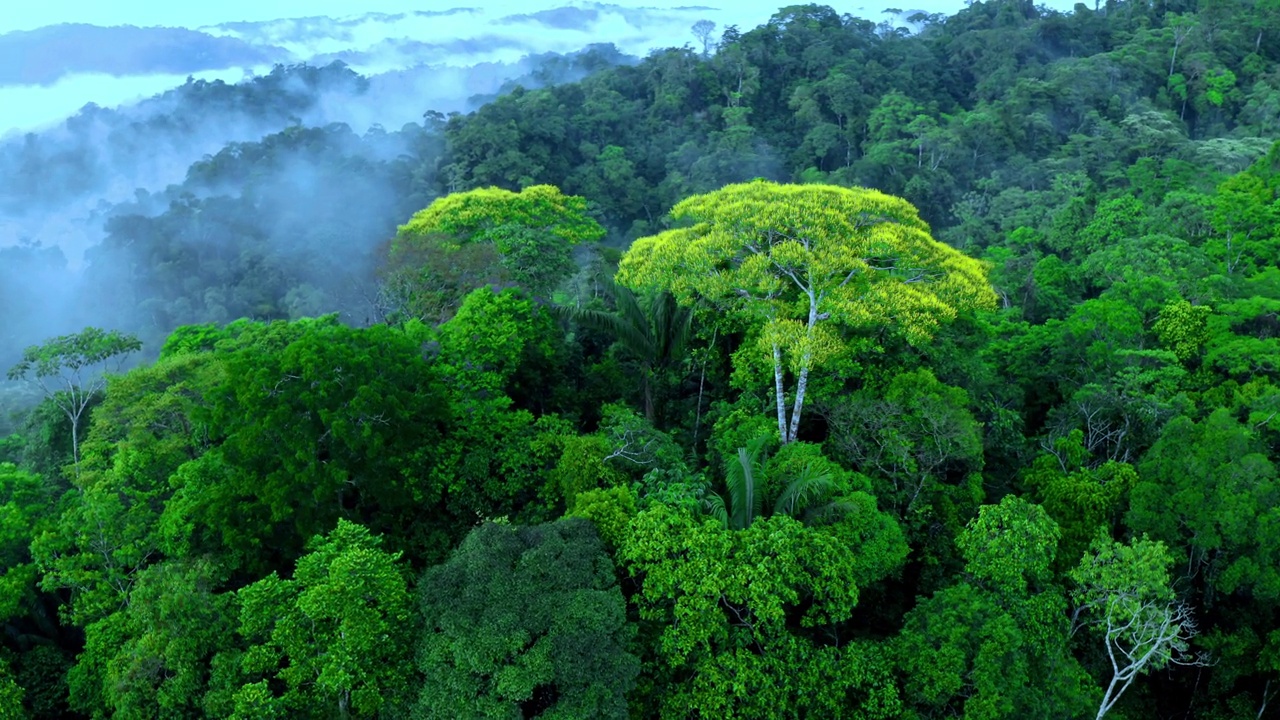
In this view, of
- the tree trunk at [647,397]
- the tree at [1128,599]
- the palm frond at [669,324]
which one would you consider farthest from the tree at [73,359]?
the tree at [1128,599]

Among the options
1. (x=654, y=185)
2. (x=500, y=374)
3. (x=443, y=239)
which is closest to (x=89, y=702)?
(x=500, y=374)

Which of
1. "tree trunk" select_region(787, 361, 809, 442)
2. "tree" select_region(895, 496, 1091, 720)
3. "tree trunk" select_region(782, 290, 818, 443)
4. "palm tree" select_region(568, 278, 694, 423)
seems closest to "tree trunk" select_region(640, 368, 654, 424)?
"palm tree" select_region(568, 278, 694, 423)

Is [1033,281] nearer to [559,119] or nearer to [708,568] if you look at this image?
[708,568]

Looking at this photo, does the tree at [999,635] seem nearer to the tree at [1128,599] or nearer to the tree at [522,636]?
the tree at [1128,599]

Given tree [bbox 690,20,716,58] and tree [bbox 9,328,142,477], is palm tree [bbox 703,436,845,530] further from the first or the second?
tree [bbox 690,20,716,58]

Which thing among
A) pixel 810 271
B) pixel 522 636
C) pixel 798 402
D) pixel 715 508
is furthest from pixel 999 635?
pixel 810 271

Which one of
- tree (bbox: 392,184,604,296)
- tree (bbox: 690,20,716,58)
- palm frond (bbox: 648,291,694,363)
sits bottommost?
palm frond (bbox: 648,291,694,363)
